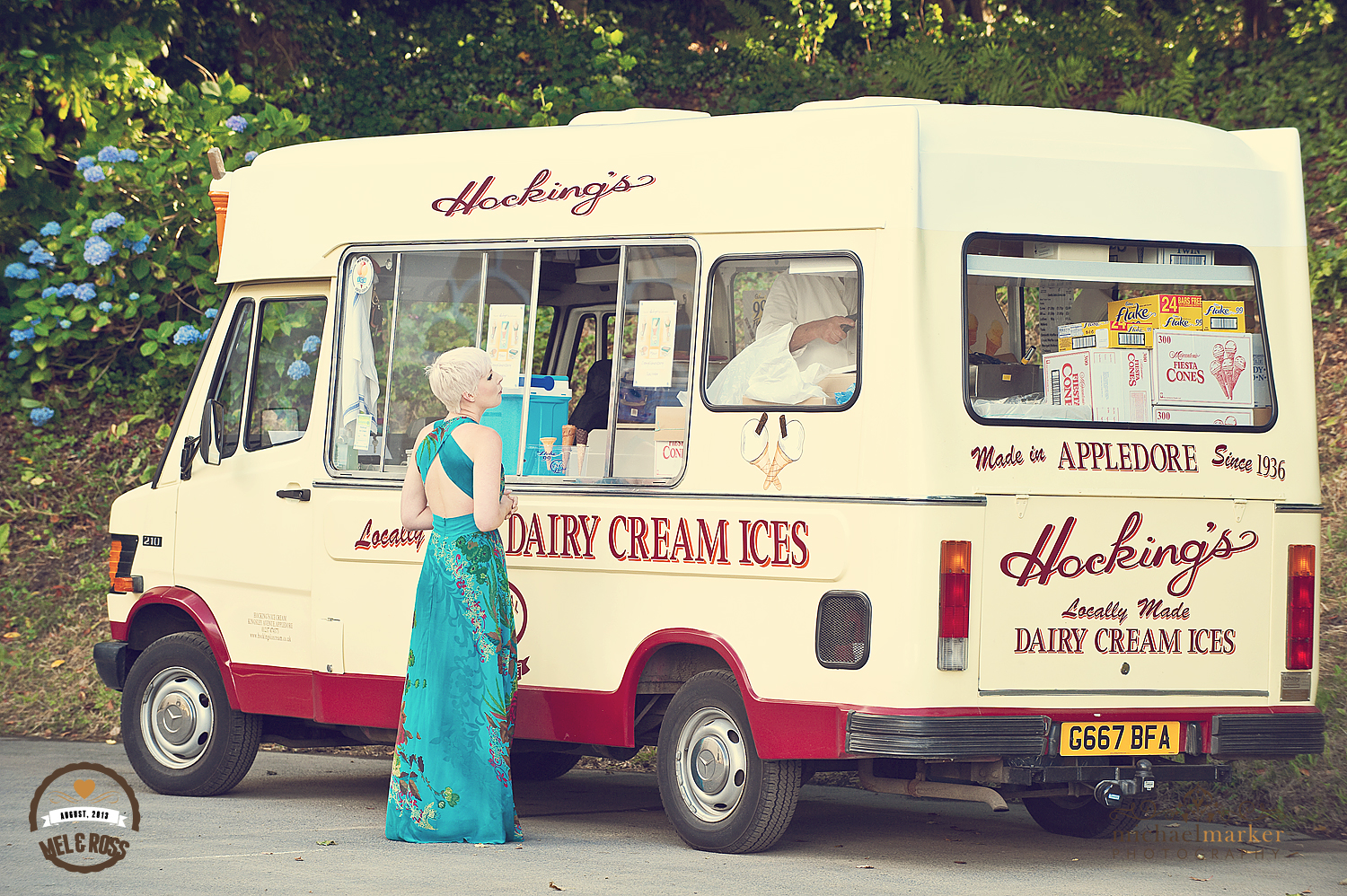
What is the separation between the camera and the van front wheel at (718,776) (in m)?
6.63

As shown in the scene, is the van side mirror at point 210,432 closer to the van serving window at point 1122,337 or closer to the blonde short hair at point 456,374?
the blonde short hair at point 456,374

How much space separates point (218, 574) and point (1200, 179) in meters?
4.94

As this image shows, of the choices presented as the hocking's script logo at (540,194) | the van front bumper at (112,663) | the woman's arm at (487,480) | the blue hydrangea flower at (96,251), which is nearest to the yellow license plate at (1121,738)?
the woman's arm at (487,480)

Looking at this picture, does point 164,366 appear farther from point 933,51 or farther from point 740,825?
point 740,825

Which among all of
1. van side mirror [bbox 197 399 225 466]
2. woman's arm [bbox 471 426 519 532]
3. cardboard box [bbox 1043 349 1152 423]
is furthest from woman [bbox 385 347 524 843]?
cardboard box [bbox 1043 349 1152 423]

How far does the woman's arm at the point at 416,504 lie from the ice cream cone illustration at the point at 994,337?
2370 millimetres

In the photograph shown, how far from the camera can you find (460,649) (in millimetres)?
6922

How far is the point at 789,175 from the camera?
6.72 meters

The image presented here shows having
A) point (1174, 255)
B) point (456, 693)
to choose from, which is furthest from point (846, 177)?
Answer: point (456, 693)

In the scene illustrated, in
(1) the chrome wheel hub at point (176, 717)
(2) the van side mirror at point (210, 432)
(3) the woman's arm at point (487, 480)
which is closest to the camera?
(3) the woman's arm at point (487, 480)

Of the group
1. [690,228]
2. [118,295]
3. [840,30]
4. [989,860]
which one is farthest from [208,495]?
[840,30]

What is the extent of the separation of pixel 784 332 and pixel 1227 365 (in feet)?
5.92

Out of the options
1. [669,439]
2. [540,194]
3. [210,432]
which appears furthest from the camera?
[210,432]

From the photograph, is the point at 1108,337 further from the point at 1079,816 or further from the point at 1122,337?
the point at 1079,816
